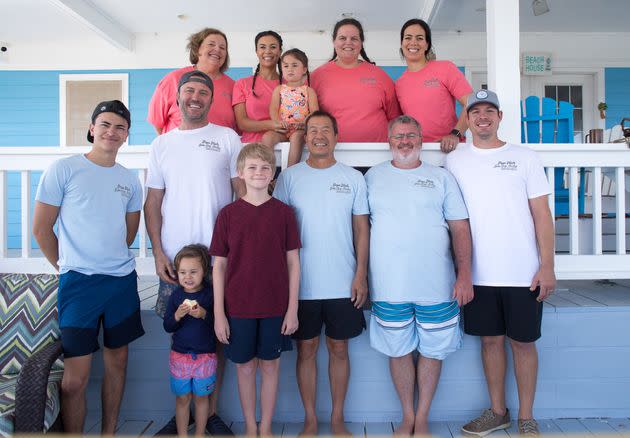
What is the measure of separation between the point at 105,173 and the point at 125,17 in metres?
4.90

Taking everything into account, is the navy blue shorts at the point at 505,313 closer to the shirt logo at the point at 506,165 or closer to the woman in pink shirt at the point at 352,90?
the shirt logo at the point at 506,165

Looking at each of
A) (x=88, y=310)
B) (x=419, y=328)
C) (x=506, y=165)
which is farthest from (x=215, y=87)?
(x=419, y=328)

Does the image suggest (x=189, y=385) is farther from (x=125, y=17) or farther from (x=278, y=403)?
(x=125, y=17)

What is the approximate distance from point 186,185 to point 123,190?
0.30 meters

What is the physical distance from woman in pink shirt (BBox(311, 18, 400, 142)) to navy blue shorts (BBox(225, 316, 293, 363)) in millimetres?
1223

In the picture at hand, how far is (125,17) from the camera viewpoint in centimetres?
609

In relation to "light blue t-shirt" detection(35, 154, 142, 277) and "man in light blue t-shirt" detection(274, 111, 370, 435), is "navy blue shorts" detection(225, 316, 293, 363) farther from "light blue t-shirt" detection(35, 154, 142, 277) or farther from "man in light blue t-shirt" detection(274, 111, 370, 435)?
"light blue t-shirt" detection(35, 154, 142, 277)

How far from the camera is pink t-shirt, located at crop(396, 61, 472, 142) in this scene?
8.96 feet

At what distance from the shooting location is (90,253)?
2084mm

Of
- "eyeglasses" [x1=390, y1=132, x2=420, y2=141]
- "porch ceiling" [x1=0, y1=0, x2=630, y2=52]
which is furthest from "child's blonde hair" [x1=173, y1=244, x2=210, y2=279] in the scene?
"porch ceiling" [x1=0, y1=0, x2=630, y2=52]

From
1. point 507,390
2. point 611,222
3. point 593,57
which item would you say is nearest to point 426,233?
point 507,390

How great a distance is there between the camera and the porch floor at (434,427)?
239 centimetres

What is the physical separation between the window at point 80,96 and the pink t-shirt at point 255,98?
15.4 feet

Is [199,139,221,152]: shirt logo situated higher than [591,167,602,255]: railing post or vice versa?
[199,139,221,152]: shirt logo
